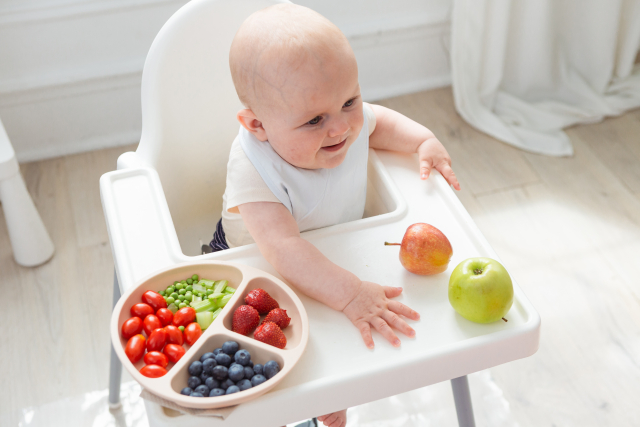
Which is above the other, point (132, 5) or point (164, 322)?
point (164, 322)

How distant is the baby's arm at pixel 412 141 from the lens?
0.95 m

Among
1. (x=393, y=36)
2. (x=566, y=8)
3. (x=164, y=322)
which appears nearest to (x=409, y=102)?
(x=393, y=36)

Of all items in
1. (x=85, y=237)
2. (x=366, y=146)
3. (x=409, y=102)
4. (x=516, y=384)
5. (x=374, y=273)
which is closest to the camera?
(x=374, y=273)

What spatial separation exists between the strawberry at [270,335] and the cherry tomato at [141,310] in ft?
0.42

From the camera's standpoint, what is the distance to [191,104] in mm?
1073

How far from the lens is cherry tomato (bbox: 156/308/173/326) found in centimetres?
70

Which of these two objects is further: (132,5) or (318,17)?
(132,5)

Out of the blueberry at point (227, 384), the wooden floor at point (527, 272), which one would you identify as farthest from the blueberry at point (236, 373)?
the wooden floor at point (527, 272)

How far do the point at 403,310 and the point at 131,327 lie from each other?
12.3 inches

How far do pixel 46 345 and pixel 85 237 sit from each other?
376 mm

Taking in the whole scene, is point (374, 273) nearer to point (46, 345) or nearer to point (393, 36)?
point (46, 345)

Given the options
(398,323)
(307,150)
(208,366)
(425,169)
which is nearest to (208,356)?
(208,366)

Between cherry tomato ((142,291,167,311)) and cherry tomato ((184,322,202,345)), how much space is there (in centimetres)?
4

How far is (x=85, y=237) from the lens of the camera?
1.83 m
